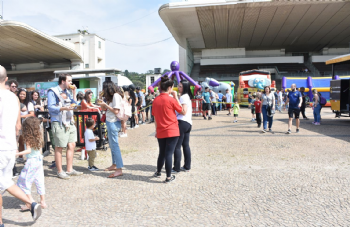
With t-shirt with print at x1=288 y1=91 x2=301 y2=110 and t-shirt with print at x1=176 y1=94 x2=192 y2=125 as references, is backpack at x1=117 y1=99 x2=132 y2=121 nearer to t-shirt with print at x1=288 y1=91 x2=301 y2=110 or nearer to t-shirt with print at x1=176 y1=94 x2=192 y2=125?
t-shirt with print at x1=176 y1=94 x2=192 y2=125

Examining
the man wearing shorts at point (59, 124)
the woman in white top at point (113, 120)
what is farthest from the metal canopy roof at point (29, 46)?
the woman in white top at point (113, 120)

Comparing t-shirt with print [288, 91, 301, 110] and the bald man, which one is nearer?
the bald man

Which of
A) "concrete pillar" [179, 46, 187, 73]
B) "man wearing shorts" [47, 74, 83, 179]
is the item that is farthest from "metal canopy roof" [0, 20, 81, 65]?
"man wearing shorts" [47, 74, 83, 179]

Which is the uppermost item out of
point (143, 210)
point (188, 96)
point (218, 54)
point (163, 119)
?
point (218, 54)

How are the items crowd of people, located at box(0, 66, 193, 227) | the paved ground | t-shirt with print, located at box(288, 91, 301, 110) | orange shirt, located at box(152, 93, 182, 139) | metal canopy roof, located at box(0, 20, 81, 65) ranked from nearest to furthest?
the paved ground
crowd of people, located at box(0, 66, 193, 227)
orange shirt, located at box(152, 93, 182, 139)
t-shirt with print, located at box(288, 91, 301, 110)
metal canopy roof, located at box(0, 20, 81, 65)

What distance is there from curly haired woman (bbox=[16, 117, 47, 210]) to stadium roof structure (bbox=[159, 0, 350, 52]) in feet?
84.7

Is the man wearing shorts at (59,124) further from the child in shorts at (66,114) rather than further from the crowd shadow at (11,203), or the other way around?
the crowd shadow at (11,203)

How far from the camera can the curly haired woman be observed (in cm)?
338

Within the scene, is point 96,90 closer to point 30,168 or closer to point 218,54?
point 30,168

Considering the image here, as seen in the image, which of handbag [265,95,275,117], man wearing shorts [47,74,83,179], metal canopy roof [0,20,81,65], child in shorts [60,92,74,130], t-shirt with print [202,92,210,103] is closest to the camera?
man wearing shorts [47,74,83,179]

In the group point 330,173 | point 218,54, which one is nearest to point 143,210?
point 330,173

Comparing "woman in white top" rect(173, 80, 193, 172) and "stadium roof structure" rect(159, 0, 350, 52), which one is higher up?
"stadium roof structure" rect(159, 0, 350, 52)

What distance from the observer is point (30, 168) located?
3.41 m

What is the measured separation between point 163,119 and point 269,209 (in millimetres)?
2011
